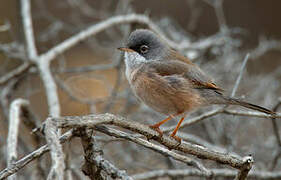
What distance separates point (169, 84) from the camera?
3377 mm

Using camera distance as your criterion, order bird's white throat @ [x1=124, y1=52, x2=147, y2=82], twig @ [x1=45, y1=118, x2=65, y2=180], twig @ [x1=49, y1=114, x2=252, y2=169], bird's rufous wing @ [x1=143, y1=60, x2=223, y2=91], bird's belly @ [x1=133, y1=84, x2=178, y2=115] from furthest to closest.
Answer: bird's white throat @ [x1=124, y1=52, x2=147, y2=82]
bird's rufous wing @ [x1=143, y1=60, x2=223, y2=91]
bird's belly @ [x1=133, y1=84, x2=178, y2=115]
twig @ [x1=49, y1=114, x2=252, y2=169]
twig @ [x1=45, y1=118, x2=65, y2=180]

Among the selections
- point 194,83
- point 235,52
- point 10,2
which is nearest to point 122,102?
point 235,52

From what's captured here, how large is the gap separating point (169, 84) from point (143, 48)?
0.58 m

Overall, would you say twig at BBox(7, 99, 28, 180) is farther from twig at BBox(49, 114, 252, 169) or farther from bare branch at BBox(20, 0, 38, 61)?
bare branch at BBox(20, 0, 38, 61)

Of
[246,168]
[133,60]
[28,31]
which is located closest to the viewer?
[246,168]

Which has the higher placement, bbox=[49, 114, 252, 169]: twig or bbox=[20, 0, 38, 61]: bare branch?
bbox=[20, 0, 38, 61]: bare branch

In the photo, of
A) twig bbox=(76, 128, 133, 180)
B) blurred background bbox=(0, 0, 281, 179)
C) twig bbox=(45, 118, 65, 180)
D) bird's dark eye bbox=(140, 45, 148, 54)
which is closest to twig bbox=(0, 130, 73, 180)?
twig bbox=(76, 128, 133, 180)

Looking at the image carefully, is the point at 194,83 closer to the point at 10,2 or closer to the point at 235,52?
the point at 235,52

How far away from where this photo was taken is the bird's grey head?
12.1 feet

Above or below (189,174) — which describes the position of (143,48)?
above

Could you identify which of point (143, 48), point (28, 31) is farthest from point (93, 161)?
point (28, 31)

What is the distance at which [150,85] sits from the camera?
A: 3307 mm

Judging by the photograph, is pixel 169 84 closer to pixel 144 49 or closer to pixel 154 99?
pixel 154 99

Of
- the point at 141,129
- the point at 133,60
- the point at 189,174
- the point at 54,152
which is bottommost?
the point at 54,152
